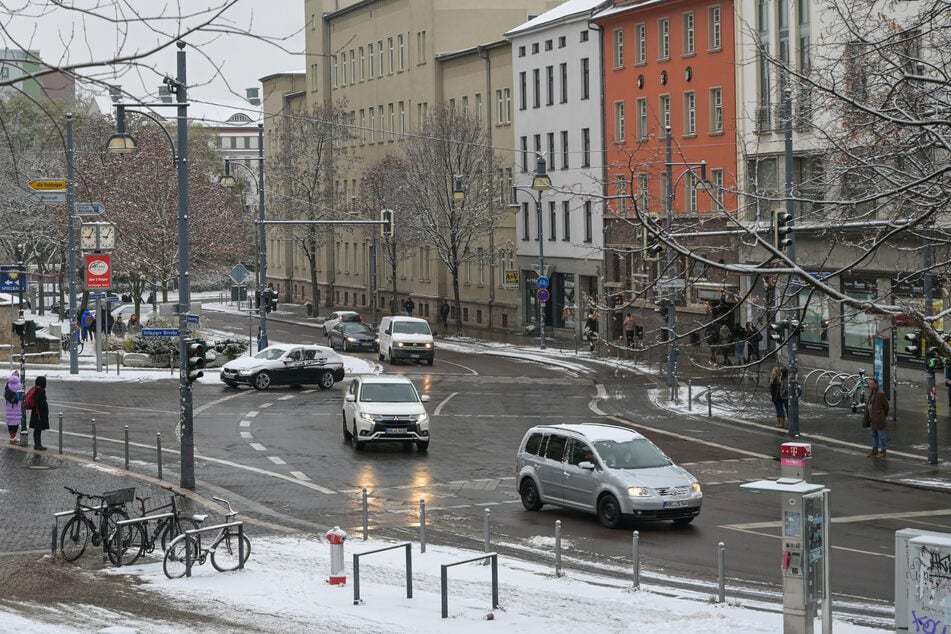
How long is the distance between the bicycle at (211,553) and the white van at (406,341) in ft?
130

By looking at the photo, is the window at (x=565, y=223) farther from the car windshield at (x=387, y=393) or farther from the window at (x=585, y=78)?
the car windshield at (x=387, y=393)

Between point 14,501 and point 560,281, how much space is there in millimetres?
49522

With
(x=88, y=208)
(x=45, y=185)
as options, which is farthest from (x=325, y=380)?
(x=45, y=185)

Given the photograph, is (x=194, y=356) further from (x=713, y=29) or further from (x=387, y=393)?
(x=713, y=29)

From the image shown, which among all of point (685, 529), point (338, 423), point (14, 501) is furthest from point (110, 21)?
point (338, 423)

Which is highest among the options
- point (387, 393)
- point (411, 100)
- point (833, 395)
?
point (411, 100)

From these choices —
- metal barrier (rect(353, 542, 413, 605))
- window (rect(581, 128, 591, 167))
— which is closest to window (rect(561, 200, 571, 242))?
window (rect(581, 128, 591, 167))

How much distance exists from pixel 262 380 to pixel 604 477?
25006mm

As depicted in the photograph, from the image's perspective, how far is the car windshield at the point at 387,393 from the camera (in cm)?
3350

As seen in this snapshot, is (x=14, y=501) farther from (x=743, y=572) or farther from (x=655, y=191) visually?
(x=655, y=191)

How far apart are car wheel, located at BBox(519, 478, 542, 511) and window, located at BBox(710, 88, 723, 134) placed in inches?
1386

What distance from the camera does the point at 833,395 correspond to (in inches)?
1684

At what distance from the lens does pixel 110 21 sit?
8.12 meters

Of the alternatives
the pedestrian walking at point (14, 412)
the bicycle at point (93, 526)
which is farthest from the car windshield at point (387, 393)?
the bicycle at point (93, 526)
